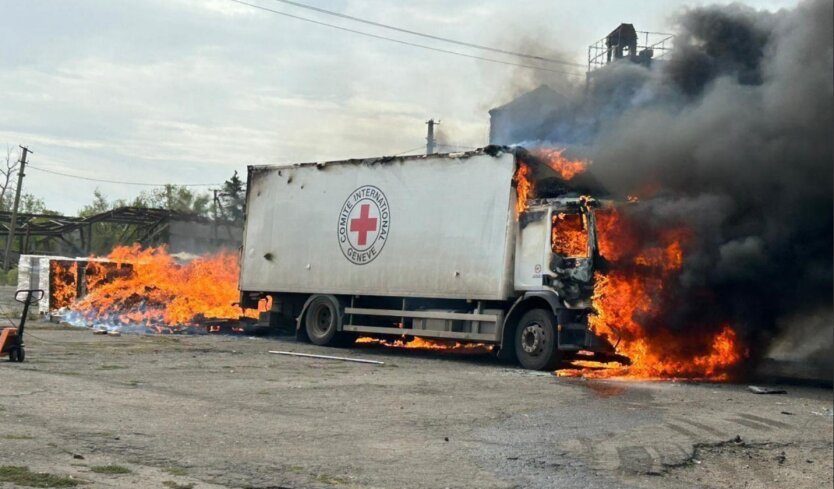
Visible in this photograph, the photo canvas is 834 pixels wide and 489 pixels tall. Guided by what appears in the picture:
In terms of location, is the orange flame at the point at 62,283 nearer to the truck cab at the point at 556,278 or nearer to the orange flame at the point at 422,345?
the orange flame at the point at 422,345

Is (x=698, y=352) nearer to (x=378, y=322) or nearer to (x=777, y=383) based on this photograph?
(x=777, y=383)

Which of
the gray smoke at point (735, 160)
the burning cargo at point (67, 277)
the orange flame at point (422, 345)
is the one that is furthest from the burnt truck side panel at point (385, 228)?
the burning cargo at point (67, 277)

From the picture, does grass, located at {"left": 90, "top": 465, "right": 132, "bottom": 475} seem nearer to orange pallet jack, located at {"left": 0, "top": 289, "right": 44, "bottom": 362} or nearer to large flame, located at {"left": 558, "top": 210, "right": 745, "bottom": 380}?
orange pallet jack, located at {"left": 0, "top": 289, "right": 44, "bottom": 362}

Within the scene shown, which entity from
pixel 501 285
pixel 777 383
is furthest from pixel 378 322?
pixel 777 383

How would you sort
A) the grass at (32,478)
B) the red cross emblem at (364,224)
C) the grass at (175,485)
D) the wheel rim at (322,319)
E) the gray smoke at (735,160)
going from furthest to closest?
the wheel rim at (322,319) → the red cross emblem at (364,224) → the gray smoke at (735,160) → the grass at (175,485) → the grass at (32,478)

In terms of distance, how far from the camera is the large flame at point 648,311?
12727 mm

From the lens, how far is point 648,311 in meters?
12.7

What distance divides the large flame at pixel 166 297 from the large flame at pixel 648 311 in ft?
34.5

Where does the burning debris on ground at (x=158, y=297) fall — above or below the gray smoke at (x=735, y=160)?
below

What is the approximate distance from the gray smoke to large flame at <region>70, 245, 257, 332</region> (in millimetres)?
9860

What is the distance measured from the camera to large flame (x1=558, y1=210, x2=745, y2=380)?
41.8 feet

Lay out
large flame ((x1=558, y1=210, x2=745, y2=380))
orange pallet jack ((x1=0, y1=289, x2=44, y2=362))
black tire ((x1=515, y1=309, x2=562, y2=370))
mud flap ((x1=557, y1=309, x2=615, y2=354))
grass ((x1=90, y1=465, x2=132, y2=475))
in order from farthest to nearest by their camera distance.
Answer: black tire ((x1=515, y1=309, x2=562, y2=370)) < mud flap ((x1=557, y1=309, x2=615, y2=354)) < large flame ((x1=558, y1=210, x2=745, y2=380)) < orange pallet jack ((x1=0, y1=289, x2=44, y2=362)) < grass ((x1=90, y1=465, x2=132, y2=475))

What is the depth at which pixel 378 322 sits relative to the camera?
16484 mm

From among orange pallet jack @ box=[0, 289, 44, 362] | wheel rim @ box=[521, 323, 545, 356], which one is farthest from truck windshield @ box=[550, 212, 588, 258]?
orange pallet jack @ box=[0, 289, 44, 362]
